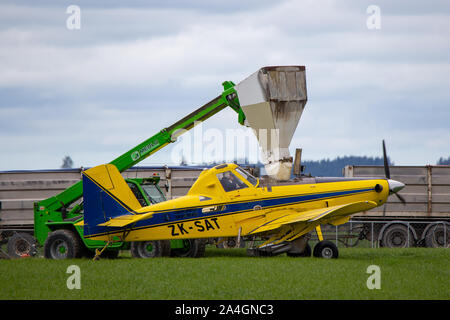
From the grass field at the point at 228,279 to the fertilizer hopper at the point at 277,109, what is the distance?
2628mm

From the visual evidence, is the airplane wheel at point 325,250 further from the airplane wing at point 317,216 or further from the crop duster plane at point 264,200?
the airplane wing at point 317,216

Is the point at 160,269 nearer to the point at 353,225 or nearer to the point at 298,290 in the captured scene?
the point at 298,290

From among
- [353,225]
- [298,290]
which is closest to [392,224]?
[353,225]

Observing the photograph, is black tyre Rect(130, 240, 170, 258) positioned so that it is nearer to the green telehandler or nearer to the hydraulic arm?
the green telehandler

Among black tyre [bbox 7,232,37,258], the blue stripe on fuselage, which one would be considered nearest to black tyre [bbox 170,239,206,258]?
the blue stripe on fuselage

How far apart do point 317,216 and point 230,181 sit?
2.60 metres

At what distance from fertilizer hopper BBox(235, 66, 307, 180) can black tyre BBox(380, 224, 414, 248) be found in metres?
8.71

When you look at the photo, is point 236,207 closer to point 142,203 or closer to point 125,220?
point 125,220

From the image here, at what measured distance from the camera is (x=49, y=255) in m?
18.8

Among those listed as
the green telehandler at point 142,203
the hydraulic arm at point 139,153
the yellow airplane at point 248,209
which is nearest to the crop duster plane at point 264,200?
the yellow airplane at point 248,209

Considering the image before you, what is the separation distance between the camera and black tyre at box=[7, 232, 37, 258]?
23.5 meters

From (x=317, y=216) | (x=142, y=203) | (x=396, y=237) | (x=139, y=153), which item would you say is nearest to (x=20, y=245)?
(x=142, y=203)
